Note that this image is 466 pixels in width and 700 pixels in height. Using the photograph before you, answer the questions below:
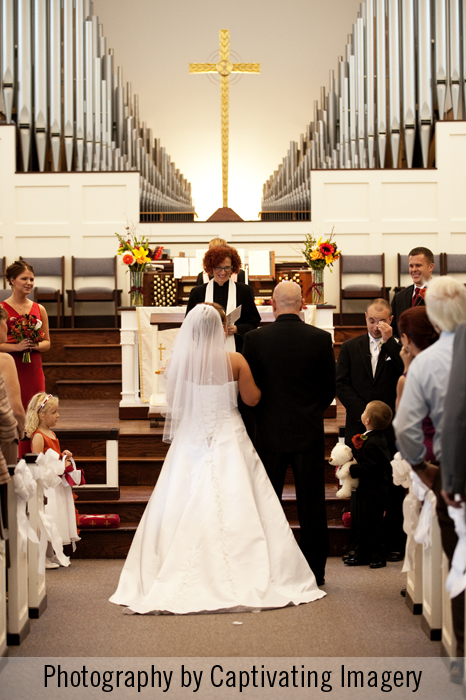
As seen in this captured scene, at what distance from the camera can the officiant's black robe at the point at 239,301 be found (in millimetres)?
5348

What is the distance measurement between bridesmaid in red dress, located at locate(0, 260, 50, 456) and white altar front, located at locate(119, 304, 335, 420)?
1306 mm

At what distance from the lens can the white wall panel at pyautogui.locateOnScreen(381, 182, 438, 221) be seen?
9.86m

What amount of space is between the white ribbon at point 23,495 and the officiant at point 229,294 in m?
2.04

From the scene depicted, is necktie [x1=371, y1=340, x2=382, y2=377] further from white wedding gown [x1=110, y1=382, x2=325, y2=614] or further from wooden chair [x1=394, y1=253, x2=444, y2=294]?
wooden chair [x1=394, y1=253, x2=444, y2=294]

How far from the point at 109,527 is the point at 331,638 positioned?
1977mm

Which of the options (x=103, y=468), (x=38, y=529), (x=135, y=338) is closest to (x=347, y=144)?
(x=135, y=338)

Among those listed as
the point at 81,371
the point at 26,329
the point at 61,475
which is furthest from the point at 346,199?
the point at 61,475

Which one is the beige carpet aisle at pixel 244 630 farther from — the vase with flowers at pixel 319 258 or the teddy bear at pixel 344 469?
the vase with flowers at pixel 319 258

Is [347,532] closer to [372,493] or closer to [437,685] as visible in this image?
[372,493]

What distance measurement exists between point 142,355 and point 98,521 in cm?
199

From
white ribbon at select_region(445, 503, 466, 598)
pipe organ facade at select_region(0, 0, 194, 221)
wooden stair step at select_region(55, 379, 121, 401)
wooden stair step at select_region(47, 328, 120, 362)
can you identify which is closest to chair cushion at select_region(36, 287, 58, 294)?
wooden stair step at select_region(47, 328, 120, 362)

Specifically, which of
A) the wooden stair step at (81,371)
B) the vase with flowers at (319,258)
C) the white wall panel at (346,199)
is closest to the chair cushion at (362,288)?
the white wall panel at (346,199)

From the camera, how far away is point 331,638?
11.0ft

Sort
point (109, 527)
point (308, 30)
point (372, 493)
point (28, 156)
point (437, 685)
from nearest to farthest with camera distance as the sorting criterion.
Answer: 1. point (437, 685)
2. point (372, 493)
3. point (109, 527)
4. point (28, 156)
5. point (308, 30)
